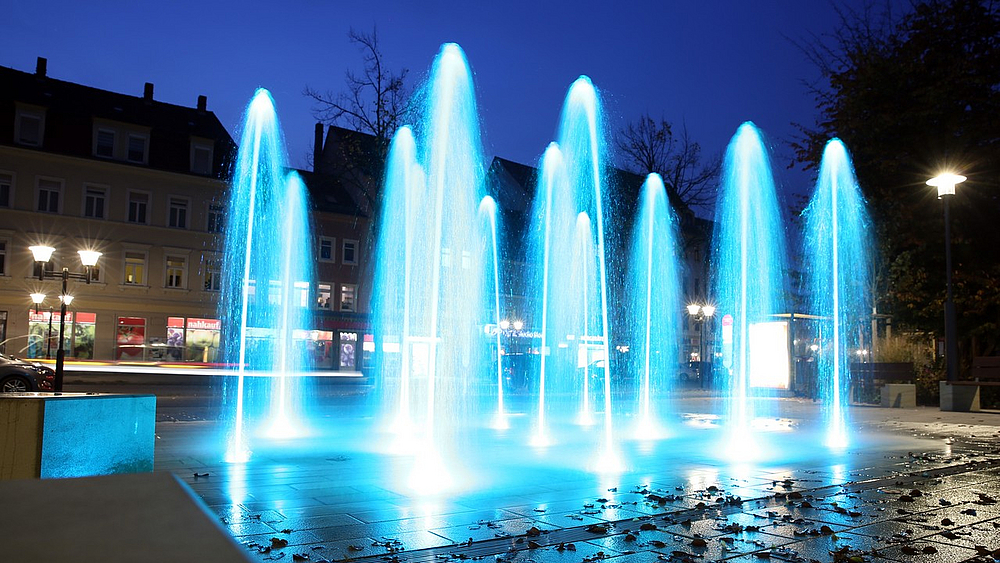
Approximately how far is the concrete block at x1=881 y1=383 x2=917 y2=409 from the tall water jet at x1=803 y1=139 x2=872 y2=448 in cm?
131

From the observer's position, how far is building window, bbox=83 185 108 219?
4062 centimetres

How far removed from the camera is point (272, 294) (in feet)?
148

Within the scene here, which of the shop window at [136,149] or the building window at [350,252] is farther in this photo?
the building window at [350,252]

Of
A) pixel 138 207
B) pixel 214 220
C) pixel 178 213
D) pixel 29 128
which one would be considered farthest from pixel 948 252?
pixel 29 128

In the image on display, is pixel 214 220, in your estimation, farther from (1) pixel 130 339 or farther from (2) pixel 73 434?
(2) pixel 73 434

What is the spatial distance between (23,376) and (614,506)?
63.1 feet

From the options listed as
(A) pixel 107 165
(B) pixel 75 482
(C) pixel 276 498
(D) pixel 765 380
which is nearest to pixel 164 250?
(A) pixel 107 165

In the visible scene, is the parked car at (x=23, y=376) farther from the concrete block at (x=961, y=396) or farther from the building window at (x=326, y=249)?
the building window at (x=326, y=249)

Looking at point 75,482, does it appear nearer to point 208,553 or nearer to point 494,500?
point 208,553

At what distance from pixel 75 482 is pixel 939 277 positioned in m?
28.5

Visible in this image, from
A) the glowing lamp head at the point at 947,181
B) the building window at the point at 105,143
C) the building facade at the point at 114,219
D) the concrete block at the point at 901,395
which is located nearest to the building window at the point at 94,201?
the building facade at the point at 114,219

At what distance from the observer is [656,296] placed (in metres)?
62.3

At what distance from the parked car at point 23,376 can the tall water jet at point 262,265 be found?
15.7 feet

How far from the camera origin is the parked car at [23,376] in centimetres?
2070
